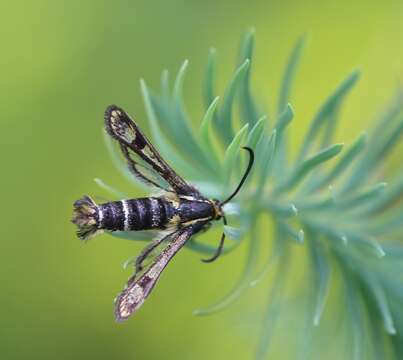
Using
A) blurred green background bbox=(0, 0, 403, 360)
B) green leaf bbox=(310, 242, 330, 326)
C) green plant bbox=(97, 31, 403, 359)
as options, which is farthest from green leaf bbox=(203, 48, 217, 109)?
blurred green background bbox=(0, 0, 403, 360)

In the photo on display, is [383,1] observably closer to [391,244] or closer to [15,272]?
[391,244]

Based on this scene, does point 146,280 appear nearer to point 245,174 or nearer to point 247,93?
point 245,174

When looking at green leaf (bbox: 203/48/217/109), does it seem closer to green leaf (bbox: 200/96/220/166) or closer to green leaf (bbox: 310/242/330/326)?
green leaf (bbox: 200/96/220/166)

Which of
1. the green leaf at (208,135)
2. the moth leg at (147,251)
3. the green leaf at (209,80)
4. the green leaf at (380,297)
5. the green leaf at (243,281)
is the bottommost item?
the green leaf at (380,297)

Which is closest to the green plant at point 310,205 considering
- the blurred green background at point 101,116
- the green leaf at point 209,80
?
the green leaf at point 209,80

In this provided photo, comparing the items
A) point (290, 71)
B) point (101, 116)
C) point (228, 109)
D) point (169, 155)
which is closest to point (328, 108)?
point (290, 71)

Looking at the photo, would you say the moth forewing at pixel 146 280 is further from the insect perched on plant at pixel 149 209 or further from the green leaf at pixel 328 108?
the green leaf at pixel 328 108
